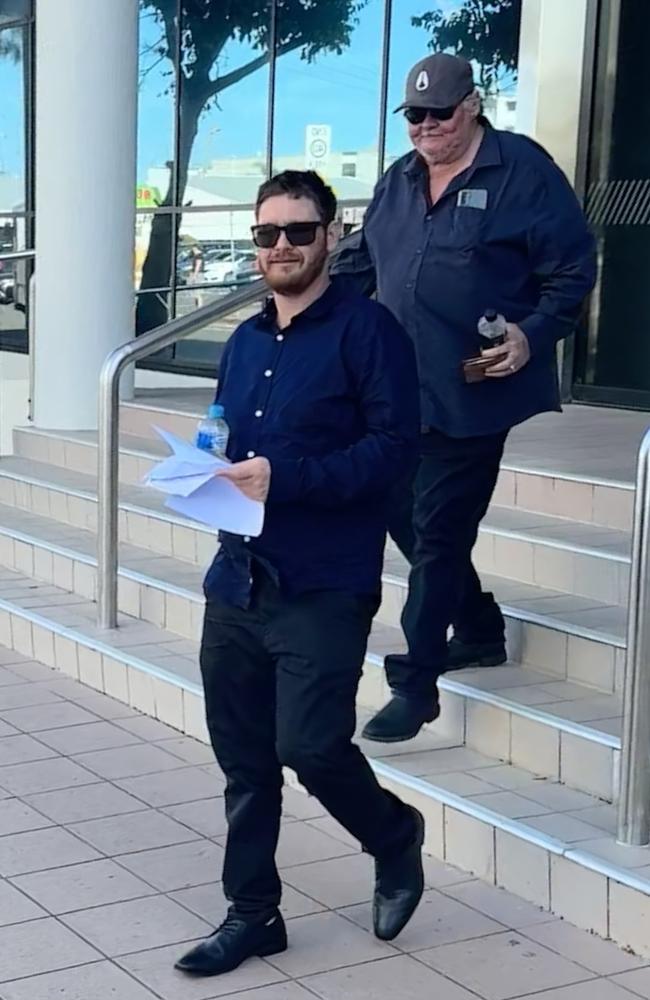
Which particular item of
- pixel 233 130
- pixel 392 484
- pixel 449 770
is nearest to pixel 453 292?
pixel 392 484

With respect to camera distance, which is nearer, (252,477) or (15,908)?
(252,477)

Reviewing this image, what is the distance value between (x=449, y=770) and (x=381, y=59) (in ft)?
24.9

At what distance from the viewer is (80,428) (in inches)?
348

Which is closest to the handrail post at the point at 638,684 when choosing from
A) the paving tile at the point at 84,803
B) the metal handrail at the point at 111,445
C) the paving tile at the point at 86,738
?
the paving tile at the point at 84,803

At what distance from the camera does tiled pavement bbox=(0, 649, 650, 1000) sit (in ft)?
11.3

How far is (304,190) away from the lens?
3.23 m

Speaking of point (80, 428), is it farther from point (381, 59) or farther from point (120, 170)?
point (381, 59)

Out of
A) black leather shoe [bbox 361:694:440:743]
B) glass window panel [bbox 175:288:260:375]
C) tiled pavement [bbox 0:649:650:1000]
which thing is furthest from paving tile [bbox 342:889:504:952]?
glass window panel [bbox 175:288:260:375]

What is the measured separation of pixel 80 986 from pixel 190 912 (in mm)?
473

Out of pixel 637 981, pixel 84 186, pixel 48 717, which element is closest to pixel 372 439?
pixel 637 981

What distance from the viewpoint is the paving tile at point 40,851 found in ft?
13.8

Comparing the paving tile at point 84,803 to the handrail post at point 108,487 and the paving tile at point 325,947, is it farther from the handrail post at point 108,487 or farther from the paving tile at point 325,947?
the handrail post at point 108,487

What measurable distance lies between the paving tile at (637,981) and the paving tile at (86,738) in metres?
2.33

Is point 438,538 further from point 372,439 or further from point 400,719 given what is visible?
point 372,439
